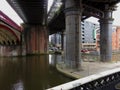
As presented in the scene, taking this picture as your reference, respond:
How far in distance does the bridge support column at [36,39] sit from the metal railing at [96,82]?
61.2 m

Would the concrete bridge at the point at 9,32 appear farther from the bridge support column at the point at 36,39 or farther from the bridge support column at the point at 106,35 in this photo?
the bridge support column at the point at 106,35

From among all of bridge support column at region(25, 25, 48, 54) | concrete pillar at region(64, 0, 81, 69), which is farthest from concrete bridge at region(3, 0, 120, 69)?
bridge support column at region(25, 25, 48, 54)

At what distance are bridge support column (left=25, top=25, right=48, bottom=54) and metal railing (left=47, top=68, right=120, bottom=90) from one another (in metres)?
61.2

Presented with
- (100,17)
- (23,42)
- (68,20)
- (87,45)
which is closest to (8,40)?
(23,42)

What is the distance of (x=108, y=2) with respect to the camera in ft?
96.3

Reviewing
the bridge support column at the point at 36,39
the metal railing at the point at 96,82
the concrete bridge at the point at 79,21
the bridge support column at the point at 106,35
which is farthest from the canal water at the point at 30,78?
the bridge support column at the point at 36,39

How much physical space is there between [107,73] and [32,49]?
211 ft

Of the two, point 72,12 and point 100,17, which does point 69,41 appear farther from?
point 100,17

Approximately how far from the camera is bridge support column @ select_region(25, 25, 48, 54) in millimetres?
67000

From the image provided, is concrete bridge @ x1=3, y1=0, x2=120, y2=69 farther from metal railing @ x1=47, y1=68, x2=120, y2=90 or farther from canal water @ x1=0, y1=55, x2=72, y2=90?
metal railing @ x1=47, y1=68, x2=120, y2=90

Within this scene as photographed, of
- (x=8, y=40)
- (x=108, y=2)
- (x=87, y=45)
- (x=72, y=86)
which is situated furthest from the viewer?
(x=87, y=45)

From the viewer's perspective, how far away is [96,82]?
4723 millimetres

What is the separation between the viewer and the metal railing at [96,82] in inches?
162

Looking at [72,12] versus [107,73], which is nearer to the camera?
[107,73]
